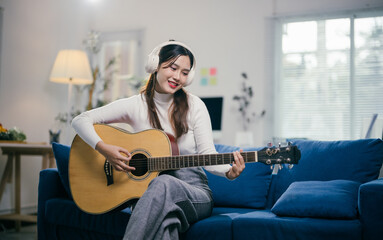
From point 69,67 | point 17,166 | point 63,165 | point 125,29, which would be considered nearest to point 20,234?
point 17,166

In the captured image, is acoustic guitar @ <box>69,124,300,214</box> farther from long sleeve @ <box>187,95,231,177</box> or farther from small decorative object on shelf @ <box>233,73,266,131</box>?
small decorative object on shelf @ <box>233,73,266,131</box>

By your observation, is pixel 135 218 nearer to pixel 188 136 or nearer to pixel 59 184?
pixel 188 136

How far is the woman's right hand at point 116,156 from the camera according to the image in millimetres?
1780

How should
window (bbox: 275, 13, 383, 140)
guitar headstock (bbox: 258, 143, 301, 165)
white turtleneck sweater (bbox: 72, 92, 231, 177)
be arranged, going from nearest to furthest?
guitar headstock (bbox: 258, 143, 301, 165)
white turtleneck sweater (bbox: 72, 92, 231, 177)
window (bbox: 275, 13, 383, 140)

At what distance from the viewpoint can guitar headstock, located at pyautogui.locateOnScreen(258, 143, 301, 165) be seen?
1.55m

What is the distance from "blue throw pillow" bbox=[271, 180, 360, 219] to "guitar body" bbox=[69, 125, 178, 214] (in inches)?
22.5

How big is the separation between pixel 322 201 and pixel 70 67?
3.15 meters

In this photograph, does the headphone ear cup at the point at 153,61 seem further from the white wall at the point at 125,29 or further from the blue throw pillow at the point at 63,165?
the white wall at the point at 125,29

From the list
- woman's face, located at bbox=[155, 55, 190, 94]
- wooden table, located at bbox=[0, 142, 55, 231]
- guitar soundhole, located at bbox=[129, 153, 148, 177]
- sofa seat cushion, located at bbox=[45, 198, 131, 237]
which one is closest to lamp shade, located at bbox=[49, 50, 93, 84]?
wooden table, located at bbox=[0, 142, 55, 231]

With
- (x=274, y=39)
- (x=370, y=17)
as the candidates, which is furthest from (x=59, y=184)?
(x=370, y=17)

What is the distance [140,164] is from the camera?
5.91ft

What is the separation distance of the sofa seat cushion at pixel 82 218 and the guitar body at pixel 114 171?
0.11 m

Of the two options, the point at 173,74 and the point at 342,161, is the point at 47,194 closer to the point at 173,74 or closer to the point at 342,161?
the point at 173,74

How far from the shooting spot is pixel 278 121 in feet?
17.0
